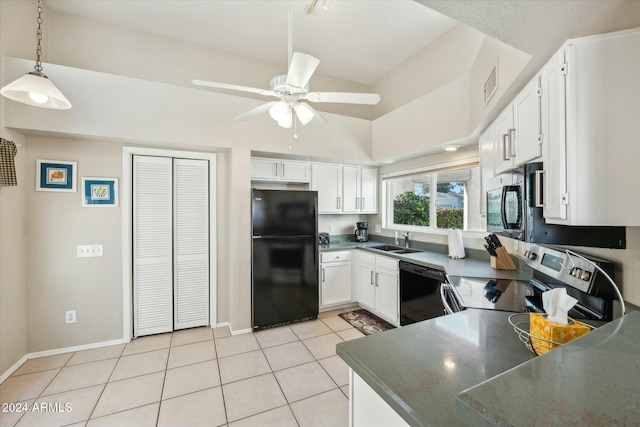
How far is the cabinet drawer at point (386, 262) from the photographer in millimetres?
3207

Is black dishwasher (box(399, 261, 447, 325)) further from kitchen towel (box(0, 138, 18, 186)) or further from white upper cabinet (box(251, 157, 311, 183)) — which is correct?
kitchen towel (box(0, 138, 18, 186))

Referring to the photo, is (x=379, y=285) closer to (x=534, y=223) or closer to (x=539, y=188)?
(x=534, y=223)

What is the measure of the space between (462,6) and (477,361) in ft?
4.14

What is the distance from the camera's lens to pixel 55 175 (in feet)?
8.86

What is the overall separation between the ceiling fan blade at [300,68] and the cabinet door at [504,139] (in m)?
1.36

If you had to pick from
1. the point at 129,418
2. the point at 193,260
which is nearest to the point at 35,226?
the point at 193,260

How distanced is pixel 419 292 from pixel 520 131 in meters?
1.81

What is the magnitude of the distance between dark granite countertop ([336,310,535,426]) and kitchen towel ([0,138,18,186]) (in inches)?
120

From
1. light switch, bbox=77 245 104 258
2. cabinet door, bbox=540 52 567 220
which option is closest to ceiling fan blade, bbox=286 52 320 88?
cabinet door, bbox=540 52 567 220

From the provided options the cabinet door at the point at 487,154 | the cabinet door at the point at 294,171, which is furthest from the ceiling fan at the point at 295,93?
the cabinet door at the point at 294,171

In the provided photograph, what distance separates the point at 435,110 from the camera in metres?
2.92

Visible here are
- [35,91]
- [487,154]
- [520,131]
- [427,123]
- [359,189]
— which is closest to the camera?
[520,131]

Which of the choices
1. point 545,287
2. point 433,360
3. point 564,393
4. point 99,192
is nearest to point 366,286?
point 545,287

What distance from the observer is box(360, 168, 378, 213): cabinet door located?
430cm
